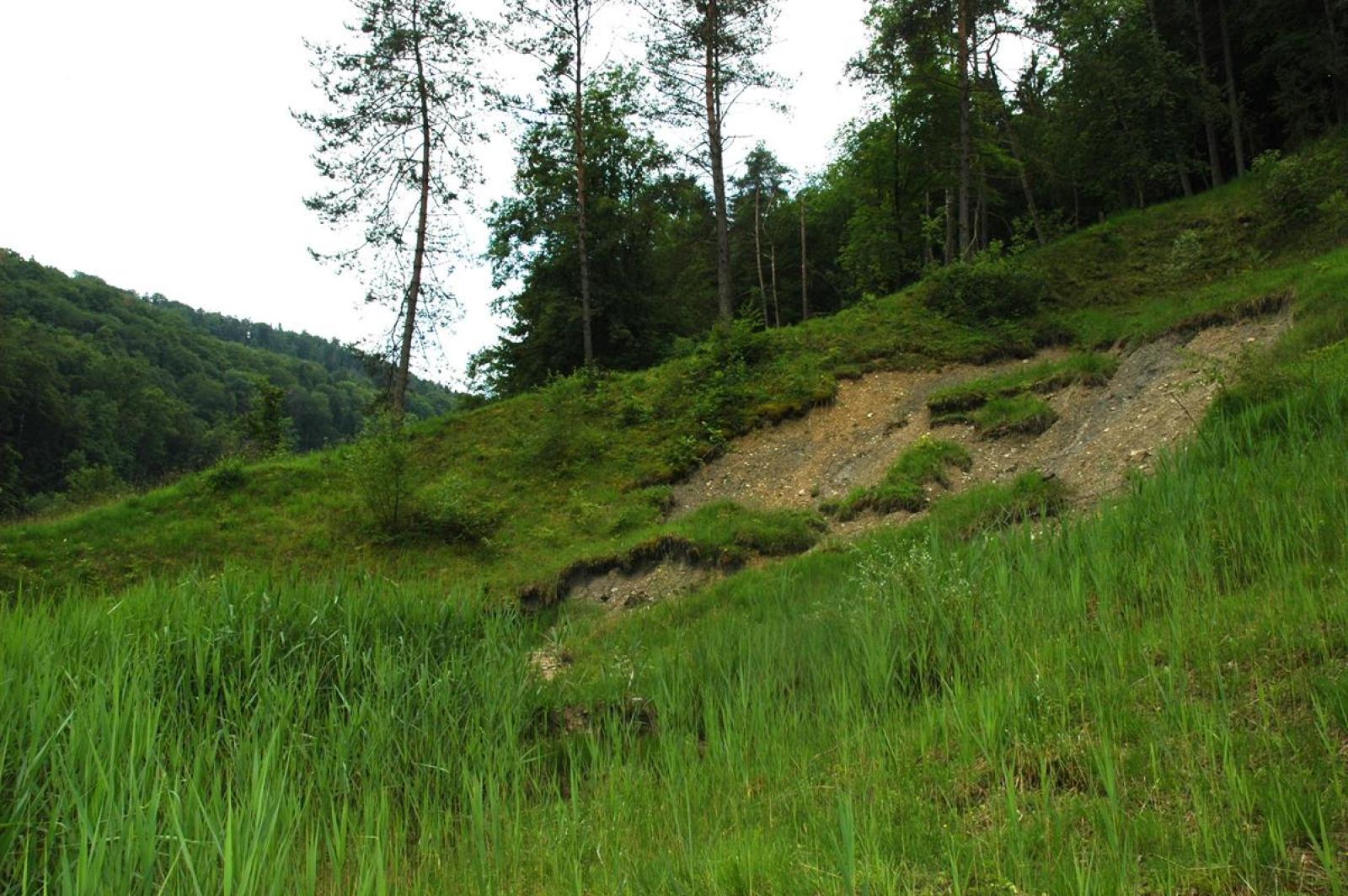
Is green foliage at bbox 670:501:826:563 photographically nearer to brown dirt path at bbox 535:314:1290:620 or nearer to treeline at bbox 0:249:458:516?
brown dirt path at bbox 535:314:1290:620

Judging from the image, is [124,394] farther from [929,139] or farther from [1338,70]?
[1338,70]

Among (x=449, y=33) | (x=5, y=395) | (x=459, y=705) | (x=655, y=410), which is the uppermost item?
(x=449, y=33)

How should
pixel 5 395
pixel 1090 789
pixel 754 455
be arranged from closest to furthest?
1. pixel 1090 789
2. pixel 754 455
3. pixel 5 395

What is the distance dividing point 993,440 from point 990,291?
608 cm

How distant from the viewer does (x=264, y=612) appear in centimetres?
519

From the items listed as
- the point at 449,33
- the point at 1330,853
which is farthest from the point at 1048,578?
the point at 449,33

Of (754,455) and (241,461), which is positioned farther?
(241,461)

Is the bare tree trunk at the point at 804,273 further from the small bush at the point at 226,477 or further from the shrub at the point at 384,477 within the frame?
the small bush at the point at 226,477

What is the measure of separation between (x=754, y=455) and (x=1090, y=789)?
12.2 m

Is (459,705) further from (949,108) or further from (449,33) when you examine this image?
(949,108)

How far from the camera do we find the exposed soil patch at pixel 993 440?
368 inches

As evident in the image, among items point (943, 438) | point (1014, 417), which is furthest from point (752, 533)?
point (1014, 417)

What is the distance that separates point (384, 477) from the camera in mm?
13656

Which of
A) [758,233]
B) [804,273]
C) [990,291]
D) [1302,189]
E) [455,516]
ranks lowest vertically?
[455,516]
